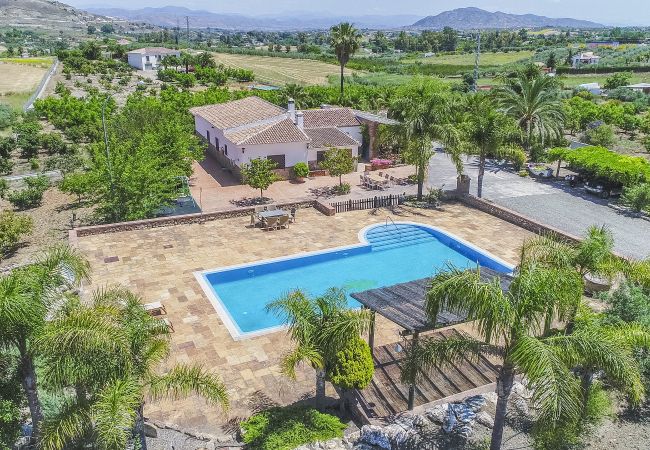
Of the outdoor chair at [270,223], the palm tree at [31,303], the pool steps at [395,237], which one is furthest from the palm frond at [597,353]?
the outdoor chair at [270,223]

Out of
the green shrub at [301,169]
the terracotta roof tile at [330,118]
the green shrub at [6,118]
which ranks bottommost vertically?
the green shrub at [301,169]

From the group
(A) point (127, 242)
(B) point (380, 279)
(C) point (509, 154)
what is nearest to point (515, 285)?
(B) point (380, 279)

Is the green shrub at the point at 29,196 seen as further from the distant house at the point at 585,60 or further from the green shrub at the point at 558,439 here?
the distant house at the point at 585,60

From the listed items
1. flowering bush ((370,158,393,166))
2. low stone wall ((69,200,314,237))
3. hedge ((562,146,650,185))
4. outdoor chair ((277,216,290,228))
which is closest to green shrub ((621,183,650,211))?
hedge ((562,146,650,185))

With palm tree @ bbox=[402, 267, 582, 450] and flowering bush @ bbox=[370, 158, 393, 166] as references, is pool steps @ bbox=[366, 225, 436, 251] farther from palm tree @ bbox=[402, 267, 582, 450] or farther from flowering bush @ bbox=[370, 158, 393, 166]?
palm tree @ bbox=[402, 267, 582, 450]

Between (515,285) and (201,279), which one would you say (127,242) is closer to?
(201,279)

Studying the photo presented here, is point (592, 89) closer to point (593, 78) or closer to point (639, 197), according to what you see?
point (593, 78)
